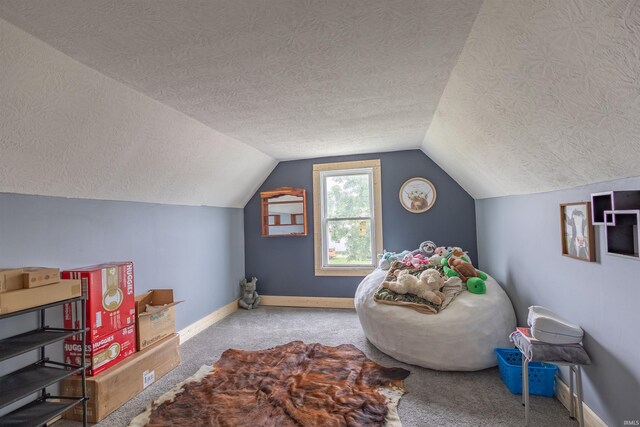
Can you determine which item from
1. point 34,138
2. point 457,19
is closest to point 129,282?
point 34,138

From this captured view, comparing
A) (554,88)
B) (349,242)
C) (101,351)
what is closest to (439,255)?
(349,242)

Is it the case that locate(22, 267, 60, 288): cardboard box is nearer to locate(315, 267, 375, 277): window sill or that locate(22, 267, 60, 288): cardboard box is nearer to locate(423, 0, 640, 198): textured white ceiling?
locate(423, 0, 640, 198): textured white ceiling

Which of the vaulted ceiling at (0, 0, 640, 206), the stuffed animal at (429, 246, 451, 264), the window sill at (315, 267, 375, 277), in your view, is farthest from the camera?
the window sill at (315, 267, 375, 277)

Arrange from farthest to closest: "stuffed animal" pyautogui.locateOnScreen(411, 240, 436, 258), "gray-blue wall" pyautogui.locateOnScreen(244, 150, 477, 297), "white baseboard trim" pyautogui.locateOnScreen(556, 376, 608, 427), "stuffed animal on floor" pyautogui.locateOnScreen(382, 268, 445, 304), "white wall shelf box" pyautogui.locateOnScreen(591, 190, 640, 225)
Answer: "gray-blue wall" pyautogui.locateOnScreen(244, 150, 477, 297)
"stuffed animal" pyautogui.locateOnScreen(411, 240, 436, 258)
"stuffed animal on floor" pyautogui.locateOnScreen(382, 268, 445, 304)
"white baseboard trim" pyautogui.locateOnScreen(556, 376, 608, 427)
"white wall shelf box" pyautogui.locateOnScreen(591, 190, 640, 225)

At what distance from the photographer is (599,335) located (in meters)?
1.62

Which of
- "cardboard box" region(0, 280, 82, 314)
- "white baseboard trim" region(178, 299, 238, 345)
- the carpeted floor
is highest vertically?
"cardboard box" region(0, 280, 82, 314)

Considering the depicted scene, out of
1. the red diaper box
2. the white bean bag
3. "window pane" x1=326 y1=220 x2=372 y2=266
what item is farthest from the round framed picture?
the red diaper box

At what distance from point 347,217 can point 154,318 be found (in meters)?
2.70

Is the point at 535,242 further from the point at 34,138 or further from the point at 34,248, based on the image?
the point at 34,248

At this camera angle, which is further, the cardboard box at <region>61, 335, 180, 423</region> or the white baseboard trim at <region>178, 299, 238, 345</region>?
the white baseboard trim at <region>178, 299, 238, 345</region>

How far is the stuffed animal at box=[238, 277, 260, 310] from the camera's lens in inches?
171

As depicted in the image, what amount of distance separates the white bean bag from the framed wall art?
838 mm

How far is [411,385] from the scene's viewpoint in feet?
7.54

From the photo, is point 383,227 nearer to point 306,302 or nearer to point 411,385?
point 306,302
